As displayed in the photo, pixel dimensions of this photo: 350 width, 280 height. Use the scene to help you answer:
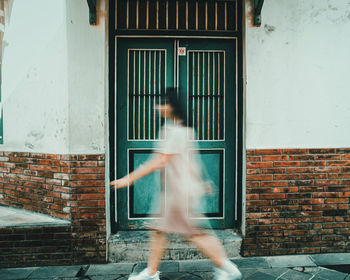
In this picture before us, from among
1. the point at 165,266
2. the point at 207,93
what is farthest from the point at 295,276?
the point at 207,93

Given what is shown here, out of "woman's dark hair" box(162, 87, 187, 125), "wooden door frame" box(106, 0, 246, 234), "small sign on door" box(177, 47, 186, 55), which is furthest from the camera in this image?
"small sign on door" box(177, 47, 186, 55)

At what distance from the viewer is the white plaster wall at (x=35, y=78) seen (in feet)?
12.0

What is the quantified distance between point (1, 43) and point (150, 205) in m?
3.20

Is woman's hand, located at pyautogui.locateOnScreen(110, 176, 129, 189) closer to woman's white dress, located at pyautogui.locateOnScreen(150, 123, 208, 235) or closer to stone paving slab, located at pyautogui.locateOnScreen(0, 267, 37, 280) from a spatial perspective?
woman's white dress, located at pyautogui.locateOnScreen(150, 123, 208, 235)

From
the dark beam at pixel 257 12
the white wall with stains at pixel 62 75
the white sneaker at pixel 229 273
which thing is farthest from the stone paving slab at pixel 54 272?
the dark beam at pixel 257 12

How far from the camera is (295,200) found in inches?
150

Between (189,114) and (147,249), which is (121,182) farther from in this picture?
(189,114)

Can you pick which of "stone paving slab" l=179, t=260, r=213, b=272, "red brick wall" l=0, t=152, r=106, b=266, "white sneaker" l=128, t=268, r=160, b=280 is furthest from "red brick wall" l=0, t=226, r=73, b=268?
"stone paving slab" l=179, t=260, r=213, b=272

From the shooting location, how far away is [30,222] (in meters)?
3.72

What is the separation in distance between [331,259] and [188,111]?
277cm

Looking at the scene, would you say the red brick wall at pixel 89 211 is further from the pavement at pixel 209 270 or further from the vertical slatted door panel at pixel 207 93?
the vertical slatted door panel at pixel 207 93

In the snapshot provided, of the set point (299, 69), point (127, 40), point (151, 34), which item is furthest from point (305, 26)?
point (127, 40)

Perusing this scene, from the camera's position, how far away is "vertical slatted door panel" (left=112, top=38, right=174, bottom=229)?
4020mm

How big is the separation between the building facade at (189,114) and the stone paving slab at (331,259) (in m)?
0.11
